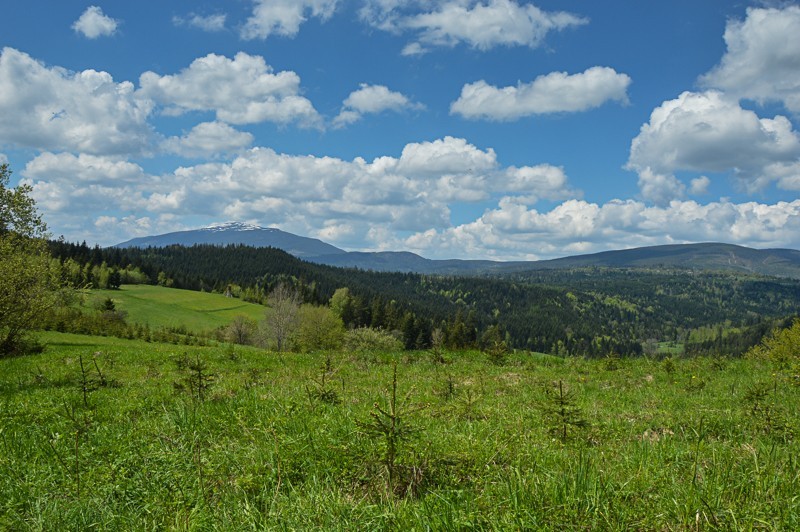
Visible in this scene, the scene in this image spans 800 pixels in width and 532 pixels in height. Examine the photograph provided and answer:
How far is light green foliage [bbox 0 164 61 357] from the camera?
2458 centimetres

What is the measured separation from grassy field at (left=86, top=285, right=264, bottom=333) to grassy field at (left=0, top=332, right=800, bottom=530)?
288ft

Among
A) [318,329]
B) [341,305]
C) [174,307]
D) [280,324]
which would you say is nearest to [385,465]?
[280,324]

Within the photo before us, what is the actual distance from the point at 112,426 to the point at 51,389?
6.25m

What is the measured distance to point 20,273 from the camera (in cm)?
2492

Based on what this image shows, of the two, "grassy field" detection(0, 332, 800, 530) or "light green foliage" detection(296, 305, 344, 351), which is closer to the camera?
"grassy field" detection(0, 332, 800, 530)

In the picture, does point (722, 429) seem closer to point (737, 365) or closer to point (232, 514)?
point (232, 514)

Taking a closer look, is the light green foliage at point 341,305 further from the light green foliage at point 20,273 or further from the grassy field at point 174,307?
the light green foliage at point 20,273

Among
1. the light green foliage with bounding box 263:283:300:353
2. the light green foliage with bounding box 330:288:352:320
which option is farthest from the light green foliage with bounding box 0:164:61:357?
the light green foliage with bounding box 330:288:352:320

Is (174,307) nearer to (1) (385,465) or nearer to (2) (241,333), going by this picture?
(2) (241,333)

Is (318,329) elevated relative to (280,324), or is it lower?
lower

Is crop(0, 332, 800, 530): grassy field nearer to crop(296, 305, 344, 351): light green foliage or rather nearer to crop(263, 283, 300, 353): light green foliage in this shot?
crop(296, 305, 344, 351): light green foliage

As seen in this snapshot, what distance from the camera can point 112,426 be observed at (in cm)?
749

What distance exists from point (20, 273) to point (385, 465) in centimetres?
2970

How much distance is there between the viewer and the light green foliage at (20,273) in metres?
24.6
